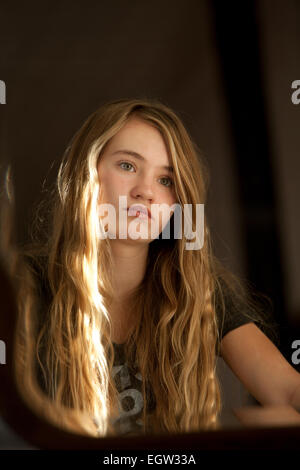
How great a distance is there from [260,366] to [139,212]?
0.25m

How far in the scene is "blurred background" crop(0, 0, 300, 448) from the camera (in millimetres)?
540

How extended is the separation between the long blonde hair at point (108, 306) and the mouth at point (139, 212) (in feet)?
0.14

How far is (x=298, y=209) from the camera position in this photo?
0.58 metres

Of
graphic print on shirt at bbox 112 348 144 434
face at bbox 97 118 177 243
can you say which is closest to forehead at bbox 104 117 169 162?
face at bbox 97 118 177 243

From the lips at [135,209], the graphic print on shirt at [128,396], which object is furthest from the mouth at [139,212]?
the graphic print on shirt at [128,396]

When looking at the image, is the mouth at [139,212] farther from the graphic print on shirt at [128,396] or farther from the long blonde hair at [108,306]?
the graphic print on shirt at [128,396]

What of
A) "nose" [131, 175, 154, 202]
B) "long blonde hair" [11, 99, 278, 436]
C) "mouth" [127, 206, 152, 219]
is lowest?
"long blonde hair" [11, 99, 278, 436]

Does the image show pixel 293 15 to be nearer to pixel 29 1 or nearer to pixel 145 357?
pixel 29 1

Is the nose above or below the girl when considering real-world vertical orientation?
above

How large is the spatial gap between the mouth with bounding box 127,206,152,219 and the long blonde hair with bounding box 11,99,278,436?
4cm

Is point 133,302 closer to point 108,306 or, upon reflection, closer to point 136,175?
point 108,306

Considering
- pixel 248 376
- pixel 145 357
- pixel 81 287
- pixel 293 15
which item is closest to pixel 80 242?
pixel 81 287

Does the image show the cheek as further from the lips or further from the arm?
the arm
